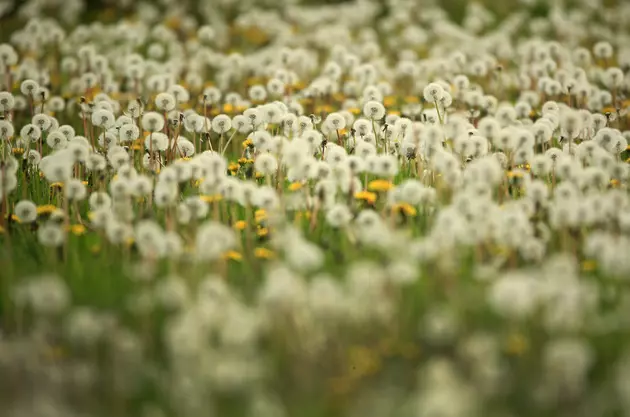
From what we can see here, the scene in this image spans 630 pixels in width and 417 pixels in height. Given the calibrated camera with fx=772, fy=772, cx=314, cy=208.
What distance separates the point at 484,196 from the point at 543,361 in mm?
1018

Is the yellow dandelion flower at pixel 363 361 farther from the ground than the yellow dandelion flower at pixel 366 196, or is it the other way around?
the yellow dandelion flower at pixel 366 196

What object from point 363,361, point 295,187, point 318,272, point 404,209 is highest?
point 295,187

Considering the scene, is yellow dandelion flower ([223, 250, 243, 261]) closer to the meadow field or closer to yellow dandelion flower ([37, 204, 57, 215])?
the meadow field

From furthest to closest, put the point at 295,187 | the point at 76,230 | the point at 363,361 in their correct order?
1. the point at 295,187
2. the point at 76,230
3. the point at 363,361

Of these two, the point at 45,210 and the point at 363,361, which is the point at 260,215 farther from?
the point at 363,361

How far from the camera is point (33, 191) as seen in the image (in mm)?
4973

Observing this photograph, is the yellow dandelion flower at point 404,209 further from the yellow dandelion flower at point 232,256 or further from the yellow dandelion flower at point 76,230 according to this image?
the yellow dandelion flower at point 76,230

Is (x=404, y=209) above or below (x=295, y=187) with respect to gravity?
below

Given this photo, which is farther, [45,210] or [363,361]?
[45,210]

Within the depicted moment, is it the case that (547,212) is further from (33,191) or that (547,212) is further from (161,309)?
(33,191)

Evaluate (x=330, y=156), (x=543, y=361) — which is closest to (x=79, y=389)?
(x=543, y=361)

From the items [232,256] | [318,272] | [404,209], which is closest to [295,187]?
[404,209]

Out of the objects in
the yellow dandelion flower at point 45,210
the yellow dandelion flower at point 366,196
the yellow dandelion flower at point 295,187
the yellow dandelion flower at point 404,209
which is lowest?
the yellow dandelion flower at point 404,209

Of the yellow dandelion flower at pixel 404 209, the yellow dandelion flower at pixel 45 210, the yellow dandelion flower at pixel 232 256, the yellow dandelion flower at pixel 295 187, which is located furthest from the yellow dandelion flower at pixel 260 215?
the yellow dandelion flower at pixel 45 210
